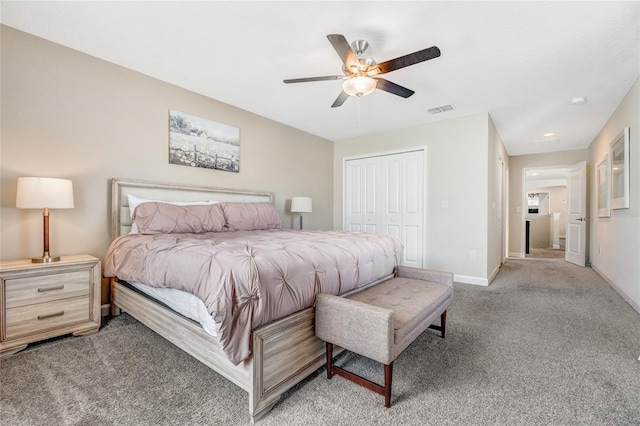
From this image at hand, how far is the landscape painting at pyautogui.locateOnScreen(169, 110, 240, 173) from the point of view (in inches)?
130

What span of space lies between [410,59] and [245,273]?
1877 millimetres

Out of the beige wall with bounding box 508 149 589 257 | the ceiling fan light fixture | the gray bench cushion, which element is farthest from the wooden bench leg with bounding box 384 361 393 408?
the beige wall with bounding box 508 149 589 257

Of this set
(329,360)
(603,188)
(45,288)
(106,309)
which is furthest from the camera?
(603,188)

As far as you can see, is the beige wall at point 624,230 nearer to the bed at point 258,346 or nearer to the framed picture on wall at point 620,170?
the framed picture on wall at point 620,170

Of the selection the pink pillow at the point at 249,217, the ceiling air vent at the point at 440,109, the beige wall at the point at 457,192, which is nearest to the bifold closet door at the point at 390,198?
the beige wall at the point at 457,192

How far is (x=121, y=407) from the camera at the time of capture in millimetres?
1450

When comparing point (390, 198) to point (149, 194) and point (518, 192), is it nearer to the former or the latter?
point (149, 194)

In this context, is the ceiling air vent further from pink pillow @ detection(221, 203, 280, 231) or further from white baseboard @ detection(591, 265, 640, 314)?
white baseboard @ detection(591, 265, 640, 314)

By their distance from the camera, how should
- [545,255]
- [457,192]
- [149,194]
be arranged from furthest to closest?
[545,255], [457,192], [149,194]

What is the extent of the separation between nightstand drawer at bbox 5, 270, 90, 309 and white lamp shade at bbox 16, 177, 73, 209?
1.76 ft

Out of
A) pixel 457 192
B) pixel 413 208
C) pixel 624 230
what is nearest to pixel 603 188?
pixel 624 230

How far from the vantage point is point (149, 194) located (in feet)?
9.98

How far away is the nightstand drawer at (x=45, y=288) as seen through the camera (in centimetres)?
198

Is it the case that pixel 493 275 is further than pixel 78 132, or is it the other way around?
pixel 493 275
